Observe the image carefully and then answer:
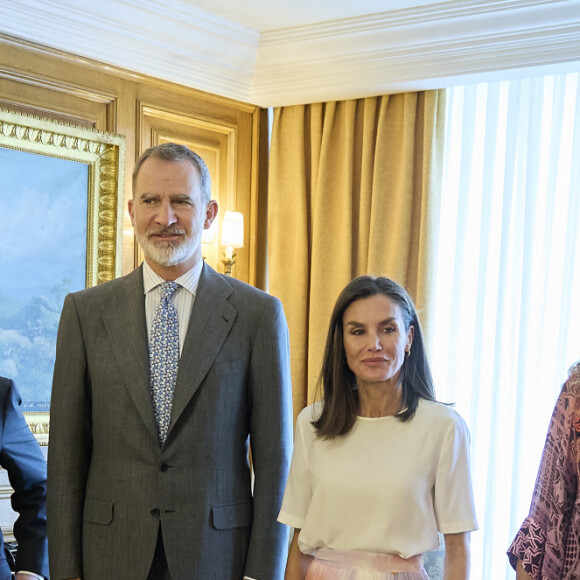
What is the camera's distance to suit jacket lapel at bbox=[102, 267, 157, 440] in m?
2.32

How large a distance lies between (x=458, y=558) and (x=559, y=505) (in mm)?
302

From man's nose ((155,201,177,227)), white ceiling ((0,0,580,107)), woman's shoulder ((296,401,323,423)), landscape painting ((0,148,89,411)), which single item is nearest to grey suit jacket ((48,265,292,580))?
woman's shoulder ((296,401,323,423))

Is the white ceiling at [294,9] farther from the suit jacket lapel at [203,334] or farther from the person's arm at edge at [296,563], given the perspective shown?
the person's arm at edge at [296,563]

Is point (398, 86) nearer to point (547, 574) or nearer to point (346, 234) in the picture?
point (346, 234)

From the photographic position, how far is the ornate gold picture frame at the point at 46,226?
13.1 ft

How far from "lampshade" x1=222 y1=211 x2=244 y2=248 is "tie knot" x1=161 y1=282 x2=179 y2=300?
94.0 inches

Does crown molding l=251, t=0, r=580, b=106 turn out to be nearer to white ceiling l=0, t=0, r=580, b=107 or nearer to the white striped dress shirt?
white ceiling l=0, t=0, r=580, b=107

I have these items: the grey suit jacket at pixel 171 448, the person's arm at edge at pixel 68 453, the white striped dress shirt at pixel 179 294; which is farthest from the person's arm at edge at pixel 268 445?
the person's arm at edge at pixel 68 453

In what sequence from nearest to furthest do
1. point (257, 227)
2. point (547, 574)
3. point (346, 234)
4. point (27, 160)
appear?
point (547, 574) → point (27, 160) → point (346, 234) → point (257, 227)

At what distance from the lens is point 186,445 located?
232 centimetres

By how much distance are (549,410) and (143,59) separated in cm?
271

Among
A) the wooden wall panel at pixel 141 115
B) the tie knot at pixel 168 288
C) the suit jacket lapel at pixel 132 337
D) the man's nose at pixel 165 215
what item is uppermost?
the wooden wall panel at pixel 141 115

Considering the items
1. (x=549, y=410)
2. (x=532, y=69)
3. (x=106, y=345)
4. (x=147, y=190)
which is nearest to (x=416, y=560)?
(x=106, y=345)

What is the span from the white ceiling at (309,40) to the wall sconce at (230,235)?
2.31ft
